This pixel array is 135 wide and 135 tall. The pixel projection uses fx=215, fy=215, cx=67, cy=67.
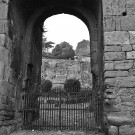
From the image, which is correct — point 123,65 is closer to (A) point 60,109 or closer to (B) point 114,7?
(B) point 114,7

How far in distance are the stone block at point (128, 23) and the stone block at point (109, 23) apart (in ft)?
0.73

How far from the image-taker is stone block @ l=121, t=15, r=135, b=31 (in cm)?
518

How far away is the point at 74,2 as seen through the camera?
7078mm

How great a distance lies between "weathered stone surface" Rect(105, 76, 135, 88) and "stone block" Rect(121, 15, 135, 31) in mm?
1201

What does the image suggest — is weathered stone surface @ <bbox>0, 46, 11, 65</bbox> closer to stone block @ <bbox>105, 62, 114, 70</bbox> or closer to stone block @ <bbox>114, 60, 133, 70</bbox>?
stone block @ <bbox>105, 62, 114, 70</bbox>

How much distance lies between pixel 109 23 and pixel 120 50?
2.42 ft

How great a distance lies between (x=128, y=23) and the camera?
5215 millimetres

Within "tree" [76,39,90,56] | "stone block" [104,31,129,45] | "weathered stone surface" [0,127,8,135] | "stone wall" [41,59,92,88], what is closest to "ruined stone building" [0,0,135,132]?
"stone block" [104,31,129,45]

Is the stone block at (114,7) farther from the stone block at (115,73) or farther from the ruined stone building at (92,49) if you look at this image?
the stone block at (115,73)

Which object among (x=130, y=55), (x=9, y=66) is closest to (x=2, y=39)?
(x=9, y=66)

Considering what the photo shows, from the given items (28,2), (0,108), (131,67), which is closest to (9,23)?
(28,2)

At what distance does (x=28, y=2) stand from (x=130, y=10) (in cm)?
315

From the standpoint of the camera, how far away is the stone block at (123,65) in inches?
196

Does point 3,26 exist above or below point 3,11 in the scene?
below
